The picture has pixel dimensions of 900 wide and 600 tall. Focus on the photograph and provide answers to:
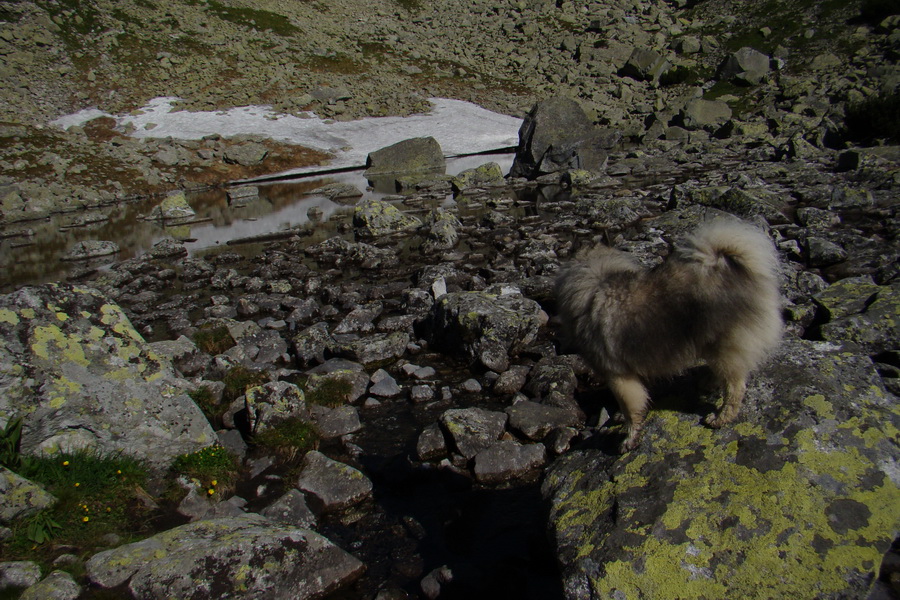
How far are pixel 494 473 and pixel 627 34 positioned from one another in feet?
260

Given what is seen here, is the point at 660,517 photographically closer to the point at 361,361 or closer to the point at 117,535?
the point at 117,535

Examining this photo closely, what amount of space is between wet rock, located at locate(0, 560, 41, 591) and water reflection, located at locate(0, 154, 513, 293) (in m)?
16.4

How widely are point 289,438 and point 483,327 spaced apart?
385 centimetres

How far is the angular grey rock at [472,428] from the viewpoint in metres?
7.27

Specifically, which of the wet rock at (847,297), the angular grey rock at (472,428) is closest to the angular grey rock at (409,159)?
the wet rock at (847,297)

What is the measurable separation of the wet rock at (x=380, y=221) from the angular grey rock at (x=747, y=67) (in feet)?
163

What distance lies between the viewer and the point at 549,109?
114 feet

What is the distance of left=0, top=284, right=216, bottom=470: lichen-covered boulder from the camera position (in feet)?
22.1

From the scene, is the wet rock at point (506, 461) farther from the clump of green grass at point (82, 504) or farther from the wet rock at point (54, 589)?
the wet rock at point (54, 589)

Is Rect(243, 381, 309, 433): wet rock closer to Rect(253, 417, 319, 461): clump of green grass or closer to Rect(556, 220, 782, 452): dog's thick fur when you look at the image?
Rect(253, 417, 319, 461): clump of green grass

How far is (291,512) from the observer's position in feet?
21.1

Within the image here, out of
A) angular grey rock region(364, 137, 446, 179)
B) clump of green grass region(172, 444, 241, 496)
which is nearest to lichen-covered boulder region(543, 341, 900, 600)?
clump of green grass region(172, 444, 241, 496)

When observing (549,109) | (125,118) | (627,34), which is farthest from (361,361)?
(627,34)

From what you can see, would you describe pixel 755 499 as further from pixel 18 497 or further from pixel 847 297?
pixel 18 497
